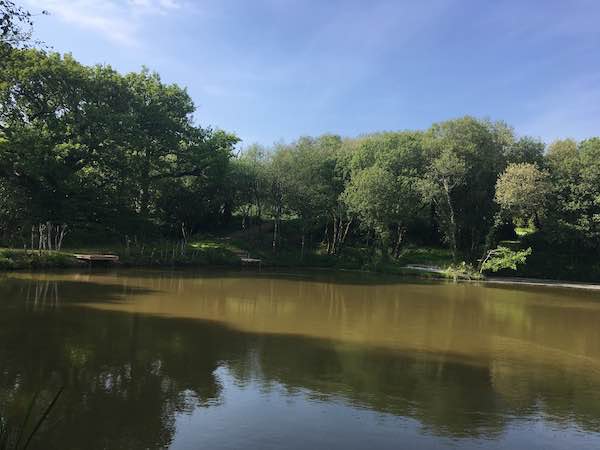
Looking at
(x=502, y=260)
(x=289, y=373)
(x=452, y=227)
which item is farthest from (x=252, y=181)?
(x=289, y=373)

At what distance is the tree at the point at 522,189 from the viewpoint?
117 feet

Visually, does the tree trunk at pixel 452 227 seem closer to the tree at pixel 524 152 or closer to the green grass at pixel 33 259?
the tree at pixel 524 152

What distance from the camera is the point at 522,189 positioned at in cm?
3559

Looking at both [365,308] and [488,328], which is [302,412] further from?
[365,308]

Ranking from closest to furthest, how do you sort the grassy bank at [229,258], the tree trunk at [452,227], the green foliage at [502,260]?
the grassy bank at [229,258]
the green foliage at [502,260]
the tree trunk at [452,227]

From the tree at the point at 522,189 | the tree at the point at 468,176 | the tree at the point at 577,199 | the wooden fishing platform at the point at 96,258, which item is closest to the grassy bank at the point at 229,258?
the wooden fishing platform at the point at 96,258

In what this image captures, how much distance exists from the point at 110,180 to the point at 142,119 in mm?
5128

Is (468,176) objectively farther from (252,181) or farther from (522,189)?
(252,181)

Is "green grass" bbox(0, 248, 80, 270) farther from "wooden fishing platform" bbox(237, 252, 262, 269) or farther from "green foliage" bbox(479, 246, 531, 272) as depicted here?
"green foliage" bbox(479, 246, 531, 272)

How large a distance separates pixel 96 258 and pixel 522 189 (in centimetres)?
2803

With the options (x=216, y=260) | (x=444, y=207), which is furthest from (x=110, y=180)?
(x=444, y=207)

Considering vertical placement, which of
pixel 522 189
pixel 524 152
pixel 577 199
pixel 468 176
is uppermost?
pixel 524 152

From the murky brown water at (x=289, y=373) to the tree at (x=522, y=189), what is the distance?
1835cm

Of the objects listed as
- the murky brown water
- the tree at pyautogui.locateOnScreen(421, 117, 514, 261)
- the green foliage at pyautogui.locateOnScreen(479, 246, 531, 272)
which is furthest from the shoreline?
the murky brown water
